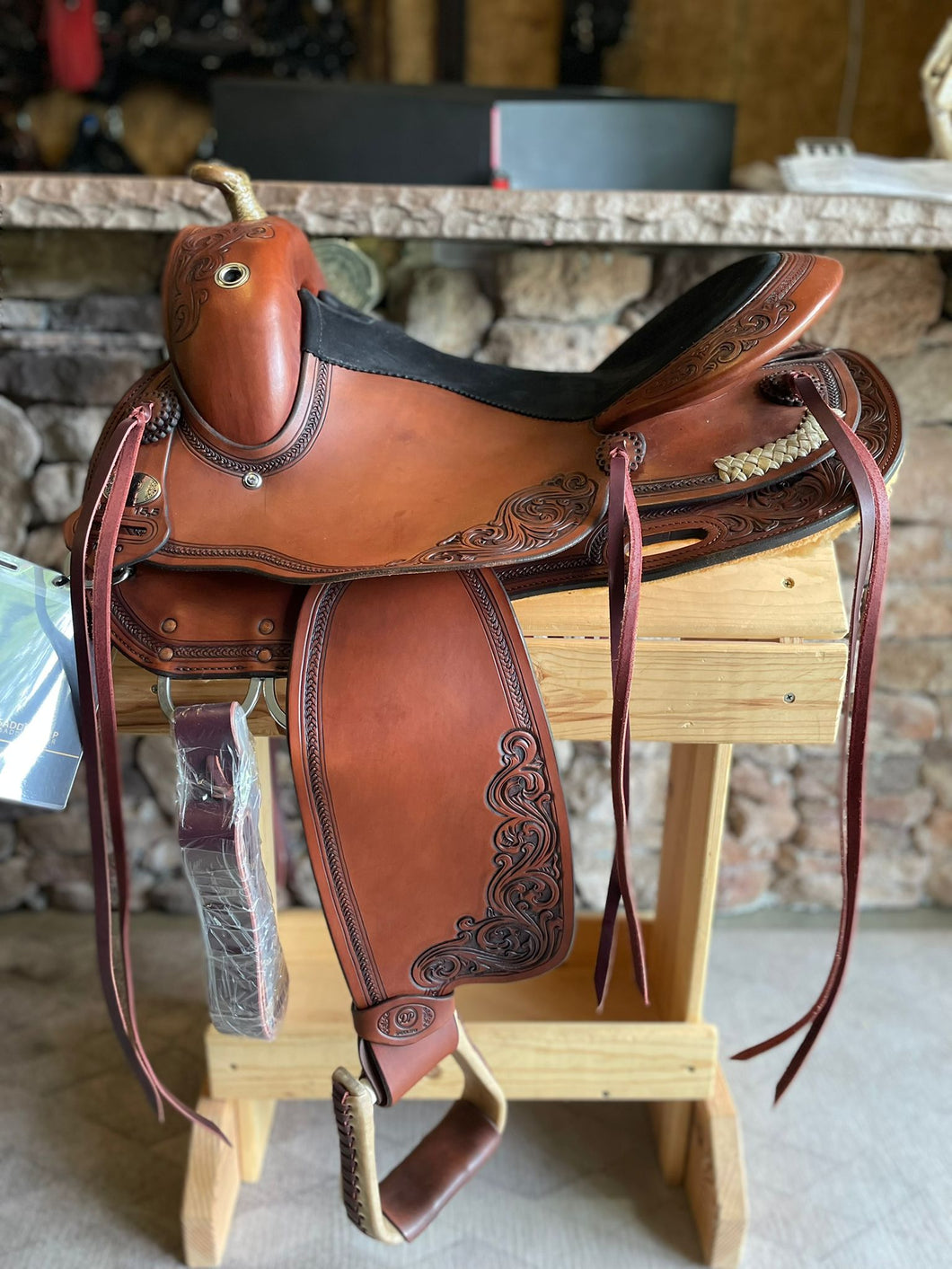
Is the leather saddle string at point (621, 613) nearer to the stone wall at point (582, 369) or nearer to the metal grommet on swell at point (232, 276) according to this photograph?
the metal grommet on swell at point (232, 276)

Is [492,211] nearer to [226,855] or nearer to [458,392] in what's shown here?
[458,392]

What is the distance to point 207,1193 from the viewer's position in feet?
3.59

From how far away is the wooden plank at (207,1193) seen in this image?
109 centimetres

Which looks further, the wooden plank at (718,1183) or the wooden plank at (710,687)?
the wooden plank at (718,1183)

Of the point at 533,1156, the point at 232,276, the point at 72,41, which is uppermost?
the point at 72,41

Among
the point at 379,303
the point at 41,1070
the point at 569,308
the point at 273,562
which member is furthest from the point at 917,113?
the point at 41,1070

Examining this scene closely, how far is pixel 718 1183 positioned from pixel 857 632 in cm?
69

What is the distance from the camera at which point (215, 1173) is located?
1.11 metres

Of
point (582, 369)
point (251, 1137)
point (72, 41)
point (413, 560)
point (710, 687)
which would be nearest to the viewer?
point (413, 560)

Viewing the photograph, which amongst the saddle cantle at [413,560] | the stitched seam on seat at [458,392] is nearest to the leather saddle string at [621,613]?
the saddle cantle at [413,560]

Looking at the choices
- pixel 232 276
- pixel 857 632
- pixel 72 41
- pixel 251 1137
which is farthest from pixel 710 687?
pixel 72 41

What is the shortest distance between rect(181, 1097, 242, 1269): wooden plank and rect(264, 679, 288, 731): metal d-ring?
0.57 metres

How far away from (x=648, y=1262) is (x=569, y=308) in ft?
4.03

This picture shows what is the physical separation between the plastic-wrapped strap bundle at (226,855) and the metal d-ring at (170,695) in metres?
0.03
